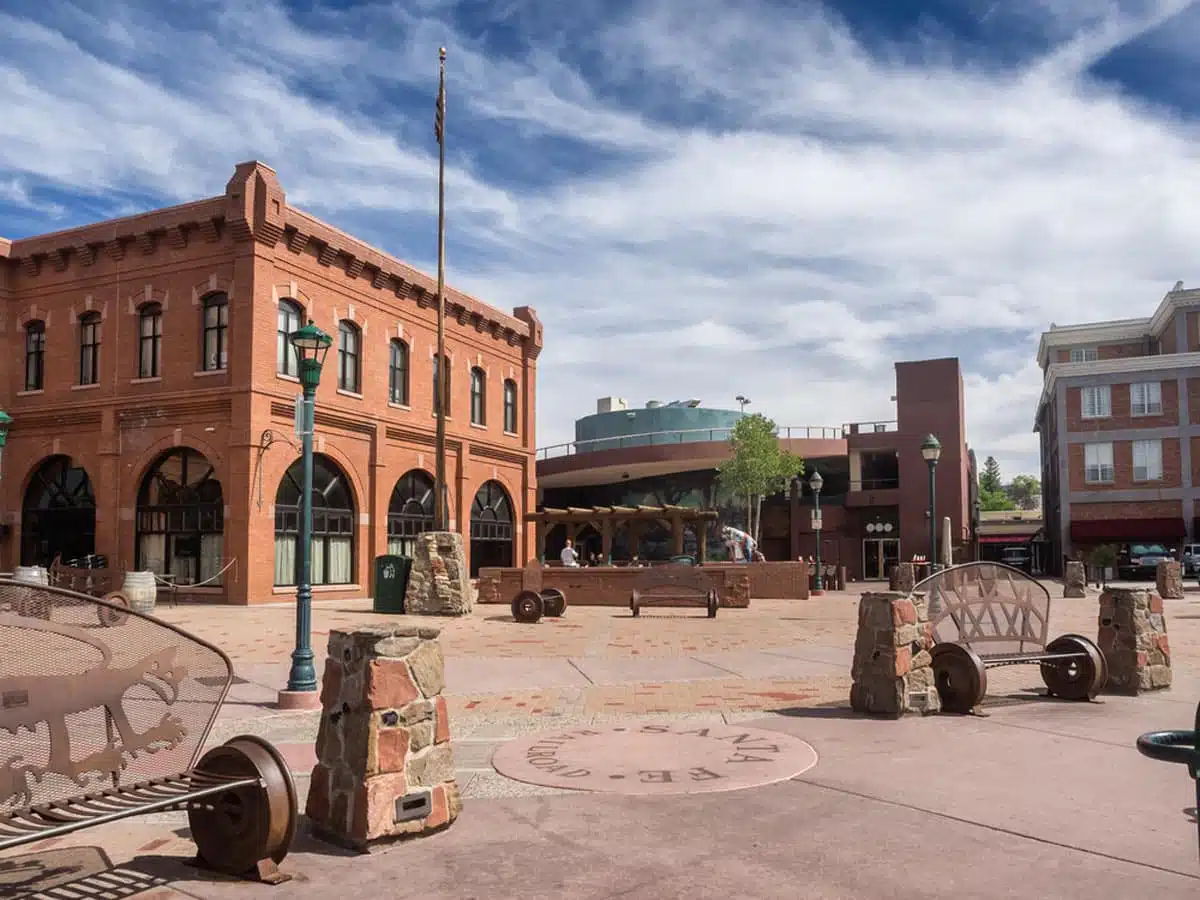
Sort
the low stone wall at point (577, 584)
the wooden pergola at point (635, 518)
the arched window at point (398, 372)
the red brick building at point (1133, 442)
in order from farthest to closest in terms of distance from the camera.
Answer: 1. the red brick building at point (1133, 442)
2. the arched window at point (398, 372)
3. the wooden pergola at point (635, 518)
4. the low stone wall at point (577, 584)

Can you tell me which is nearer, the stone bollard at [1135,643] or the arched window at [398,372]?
the stone bollard at [1135,643]

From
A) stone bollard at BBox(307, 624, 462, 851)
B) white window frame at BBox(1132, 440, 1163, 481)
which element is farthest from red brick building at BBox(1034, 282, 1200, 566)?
stone bollard at BBox(307, 624, 462, 851)

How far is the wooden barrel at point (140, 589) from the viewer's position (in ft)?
68.7

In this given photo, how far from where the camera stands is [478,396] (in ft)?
123

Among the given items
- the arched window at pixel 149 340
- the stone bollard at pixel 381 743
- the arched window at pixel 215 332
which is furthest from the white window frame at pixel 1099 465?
the stone bollard at pixel 381 743

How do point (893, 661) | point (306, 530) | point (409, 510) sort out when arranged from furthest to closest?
point (409, 510)
point (306, 530)
point (893, 661)

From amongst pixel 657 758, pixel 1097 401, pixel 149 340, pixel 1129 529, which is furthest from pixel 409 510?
pixel 1097 401

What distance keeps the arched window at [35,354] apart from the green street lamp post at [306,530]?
23.0m

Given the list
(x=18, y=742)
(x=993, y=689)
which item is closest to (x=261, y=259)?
(x=993, y=689)

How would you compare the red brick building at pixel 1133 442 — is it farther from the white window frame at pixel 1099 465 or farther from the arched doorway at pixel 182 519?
the arched doorway at pixel 182 519

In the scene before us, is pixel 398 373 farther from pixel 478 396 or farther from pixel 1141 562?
pixel 1141 562

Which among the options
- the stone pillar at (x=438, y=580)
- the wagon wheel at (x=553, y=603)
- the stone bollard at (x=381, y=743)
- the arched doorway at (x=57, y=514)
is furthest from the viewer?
the arched doorway at (x=57, y=514)

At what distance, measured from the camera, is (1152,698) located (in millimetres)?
9664

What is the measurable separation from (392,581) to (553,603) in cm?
415
